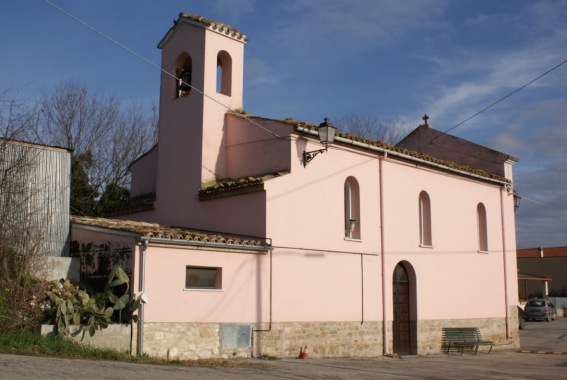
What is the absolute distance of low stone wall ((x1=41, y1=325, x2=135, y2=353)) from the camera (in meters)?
12.8

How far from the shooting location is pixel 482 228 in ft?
79.3

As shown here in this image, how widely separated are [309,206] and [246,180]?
6.01 feet

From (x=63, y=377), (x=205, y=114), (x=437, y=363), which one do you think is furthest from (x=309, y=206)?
(x=63, y=377)

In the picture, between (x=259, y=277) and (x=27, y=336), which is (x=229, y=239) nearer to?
(x=259, y=277)

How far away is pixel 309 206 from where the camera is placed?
17.1m

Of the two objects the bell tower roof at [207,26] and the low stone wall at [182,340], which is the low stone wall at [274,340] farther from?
the bell tower roof at [207,26]

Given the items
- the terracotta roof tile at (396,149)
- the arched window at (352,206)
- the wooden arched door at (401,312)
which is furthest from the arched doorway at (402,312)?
the terracotta roof tile at (396,149)

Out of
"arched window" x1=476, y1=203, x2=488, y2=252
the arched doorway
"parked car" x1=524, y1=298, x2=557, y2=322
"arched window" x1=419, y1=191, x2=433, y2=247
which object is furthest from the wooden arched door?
"parked car" x1=524, y1=298, x2=557, y2=322

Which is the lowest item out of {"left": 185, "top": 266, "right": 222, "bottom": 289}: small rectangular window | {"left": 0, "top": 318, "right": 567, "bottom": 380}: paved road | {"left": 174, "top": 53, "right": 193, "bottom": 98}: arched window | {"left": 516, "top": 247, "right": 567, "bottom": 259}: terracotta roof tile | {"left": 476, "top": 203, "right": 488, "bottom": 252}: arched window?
{"left": 0, "top": 318, "right": 567, "bottom": 380}: paved road

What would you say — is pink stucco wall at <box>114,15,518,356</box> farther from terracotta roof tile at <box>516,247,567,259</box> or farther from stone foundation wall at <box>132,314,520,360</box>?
terracotta roof tile at <box>516,247,567,259</box>

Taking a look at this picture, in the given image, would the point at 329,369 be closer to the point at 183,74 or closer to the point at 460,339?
the point at 460,339

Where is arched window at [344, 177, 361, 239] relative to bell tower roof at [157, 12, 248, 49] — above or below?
below

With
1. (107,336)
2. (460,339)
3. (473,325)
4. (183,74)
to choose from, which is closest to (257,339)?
(107,336)

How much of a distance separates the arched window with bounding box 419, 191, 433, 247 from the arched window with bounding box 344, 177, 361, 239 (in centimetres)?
358
